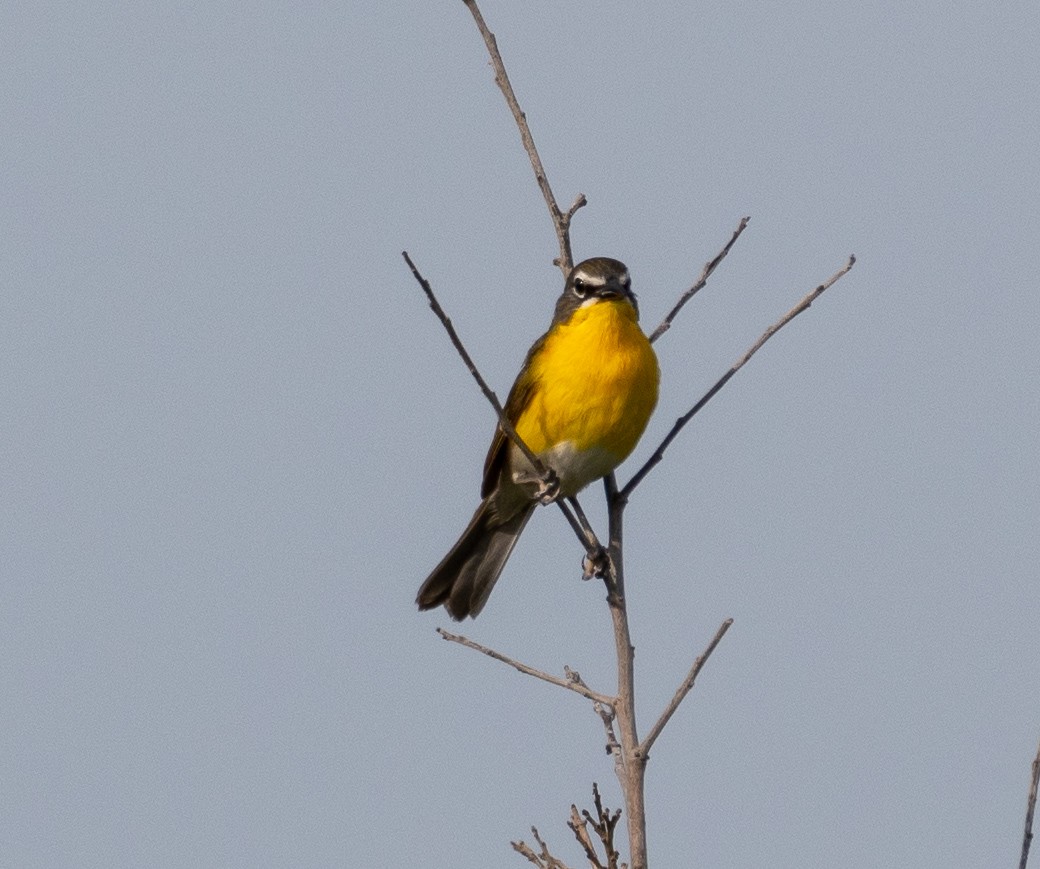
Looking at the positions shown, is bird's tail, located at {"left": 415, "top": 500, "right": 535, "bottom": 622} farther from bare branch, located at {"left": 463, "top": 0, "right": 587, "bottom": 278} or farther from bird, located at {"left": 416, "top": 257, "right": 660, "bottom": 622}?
bare branch, located at {"left": 463, "top": 0, "right": 587, "bottom": 278}

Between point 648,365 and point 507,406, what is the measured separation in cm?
89

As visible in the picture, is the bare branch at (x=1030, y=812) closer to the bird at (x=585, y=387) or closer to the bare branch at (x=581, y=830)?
the bare branch at (x=581, y=830)

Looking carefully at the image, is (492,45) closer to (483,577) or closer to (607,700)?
(607,700)

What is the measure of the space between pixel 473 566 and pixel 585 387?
1.55 meters

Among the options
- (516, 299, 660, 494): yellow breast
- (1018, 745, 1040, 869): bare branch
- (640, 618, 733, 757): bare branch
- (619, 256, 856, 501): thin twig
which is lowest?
(1018, 745, 1040, 869): bare branch

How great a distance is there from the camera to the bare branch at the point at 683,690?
5094 millimetres

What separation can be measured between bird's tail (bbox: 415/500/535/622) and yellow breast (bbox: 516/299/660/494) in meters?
0.95

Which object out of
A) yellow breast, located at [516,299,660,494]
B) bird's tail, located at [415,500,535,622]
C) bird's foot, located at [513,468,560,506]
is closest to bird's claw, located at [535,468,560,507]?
bird's foot, located at [513,468,560,506]

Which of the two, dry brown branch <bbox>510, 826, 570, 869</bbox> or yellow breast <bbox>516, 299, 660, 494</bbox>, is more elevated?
yellow breast <bbox>516, 299, 660, 494</bbox>

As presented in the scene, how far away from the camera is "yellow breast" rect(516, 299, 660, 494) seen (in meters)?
8.20

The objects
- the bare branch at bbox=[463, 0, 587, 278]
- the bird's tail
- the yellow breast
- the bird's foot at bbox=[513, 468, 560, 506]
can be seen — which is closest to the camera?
the bare branch at bbox=[463, 0, 587, 278]

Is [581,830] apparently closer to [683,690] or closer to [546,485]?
[683,690]

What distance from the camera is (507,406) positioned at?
8.78 m

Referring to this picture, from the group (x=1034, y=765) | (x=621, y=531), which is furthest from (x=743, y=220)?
(x=1034, y=765)
